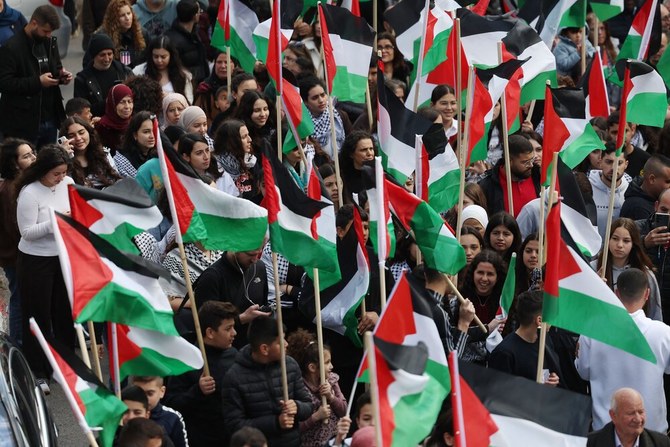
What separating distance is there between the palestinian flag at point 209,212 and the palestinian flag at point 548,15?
593 centimetres

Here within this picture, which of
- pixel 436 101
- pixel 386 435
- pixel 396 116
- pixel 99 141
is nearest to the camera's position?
pixel 386 435

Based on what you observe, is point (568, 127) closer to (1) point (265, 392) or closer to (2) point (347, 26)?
(2) point (347, 26)

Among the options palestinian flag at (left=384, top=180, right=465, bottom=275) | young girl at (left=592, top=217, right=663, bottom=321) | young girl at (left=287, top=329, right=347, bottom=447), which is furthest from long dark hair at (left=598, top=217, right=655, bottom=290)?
young girl at (left=287, top=329, right=347, bottom=447)

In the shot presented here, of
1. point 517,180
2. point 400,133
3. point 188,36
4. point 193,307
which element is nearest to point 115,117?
point 188,36

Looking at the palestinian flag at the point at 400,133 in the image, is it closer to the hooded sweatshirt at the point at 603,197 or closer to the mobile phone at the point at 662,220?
the mobile phone at the point at 662,220

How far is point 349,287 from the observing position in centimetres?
977

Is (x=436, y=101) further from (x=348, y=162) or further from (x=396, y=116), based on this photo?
(x=396, y=116)

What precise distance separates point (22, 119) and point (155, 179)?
2482 mm

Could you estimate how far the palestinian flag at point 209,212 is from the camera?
9.12m

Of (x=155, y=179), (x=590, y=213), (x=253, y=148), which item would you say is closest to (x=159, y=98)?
(x=253, y=148)

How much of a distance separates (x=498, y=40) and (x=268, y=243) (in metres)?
3.09

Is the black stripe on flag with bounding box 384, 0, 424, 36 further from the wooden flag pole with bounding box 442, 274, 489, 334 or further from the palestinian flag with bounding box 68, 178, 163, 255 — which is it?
the palestinian flag with bounding box 68, 178, 163, 255

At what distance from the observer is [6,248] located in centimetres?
1113

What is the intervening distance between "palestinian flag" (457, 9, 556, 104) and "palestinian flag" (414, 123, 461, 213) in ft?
6.36
